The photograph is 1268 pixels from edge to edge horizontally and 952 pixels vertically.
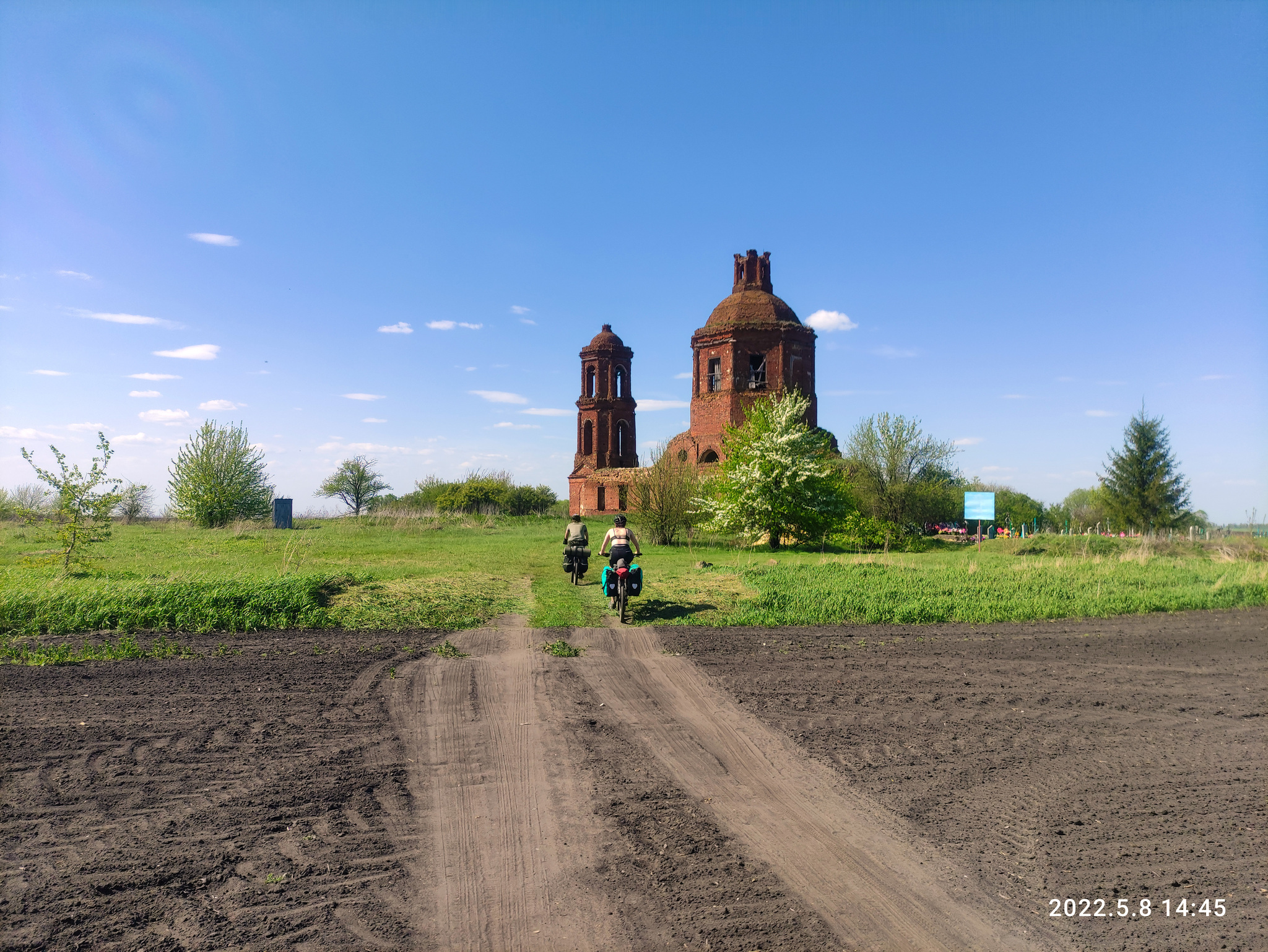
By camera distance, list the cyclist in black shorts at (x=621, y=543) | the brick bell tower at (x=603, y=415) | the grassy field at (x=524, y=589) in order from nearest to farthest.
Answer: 1. the grassy field at (x=524, y=589)
2. the cyclist in black shorts at (x=621, y=543)
3. the brick bell tower at (x=603, y=415)

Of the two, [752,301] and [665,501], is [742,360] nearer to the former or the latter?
[752,301]

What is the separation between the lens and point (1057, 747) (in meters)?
6.43

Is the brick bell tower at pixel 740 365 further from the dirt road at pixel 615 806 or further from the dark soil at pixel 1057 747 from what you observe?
the dirt road at pixel 615 806

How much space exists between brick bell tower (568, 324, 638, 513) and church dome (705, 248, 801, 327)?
44.5 feet

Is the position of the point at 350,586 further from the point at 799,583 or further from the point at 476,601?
the point at 799,583

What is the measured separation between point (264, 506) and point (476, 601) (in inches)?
1388

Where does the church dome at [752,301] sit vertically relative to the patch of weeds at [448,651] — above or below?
above

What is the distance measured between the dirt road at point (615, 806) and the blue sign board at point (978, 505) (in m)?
21.6

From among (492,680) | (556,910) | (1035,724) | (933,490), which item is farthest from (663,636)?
(933,490)

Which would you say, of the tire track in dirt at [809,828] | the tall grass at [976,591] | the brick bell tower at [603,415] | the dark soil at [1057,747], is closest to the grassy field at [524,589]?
the tall grass at [976,591]

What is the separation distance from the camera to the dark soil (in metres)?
4.16
